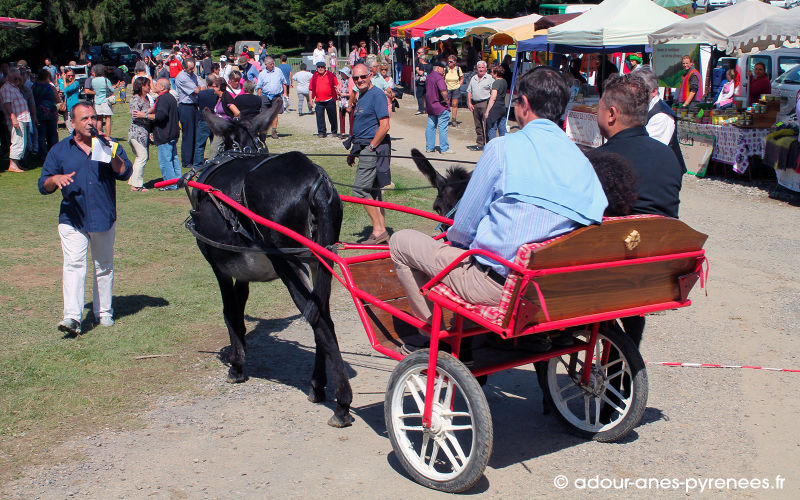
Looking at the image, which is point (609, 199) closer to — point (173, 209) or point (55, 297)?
point (55, 297)

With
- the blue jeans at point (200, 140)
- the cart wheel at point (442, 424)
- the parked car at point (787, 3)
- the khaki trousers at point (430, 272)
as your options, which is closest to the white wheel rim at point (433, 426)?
the cart wheel at point (442, 424)

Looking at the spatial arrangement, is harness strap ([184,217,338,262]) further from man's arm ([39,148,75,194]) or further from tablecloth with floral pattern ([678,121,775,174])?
tablecloth with floral pattern ([678,121,775,174])

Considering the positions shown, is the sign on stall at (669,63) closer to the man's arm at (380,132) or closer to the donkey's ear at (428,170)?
the man's arm at (380,132)

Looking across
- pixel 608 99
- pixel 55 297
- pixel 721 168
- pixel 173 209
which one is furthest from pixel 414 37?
pixel 608 99

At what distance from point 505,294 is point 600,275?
0.53 m

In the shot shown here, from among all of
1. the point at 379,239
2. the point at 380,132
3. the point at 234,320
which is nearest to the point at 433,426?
the point at 234,320

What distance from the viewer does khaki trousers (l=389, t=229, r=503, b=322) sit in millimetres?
3650

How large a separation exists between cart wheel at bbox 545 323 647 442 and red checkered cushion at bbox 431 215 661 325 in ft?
3.08

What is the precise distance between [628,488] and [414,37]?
2741cm

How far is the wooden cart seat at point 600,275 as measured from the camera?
3.40m

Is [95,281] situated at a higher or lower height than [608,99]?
lower

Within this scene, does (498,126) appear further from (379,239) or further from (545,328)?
(545,328)

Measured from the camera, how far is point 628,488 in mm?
3898

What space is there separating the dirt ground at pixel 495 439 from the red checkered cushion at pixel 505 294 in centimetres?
105
